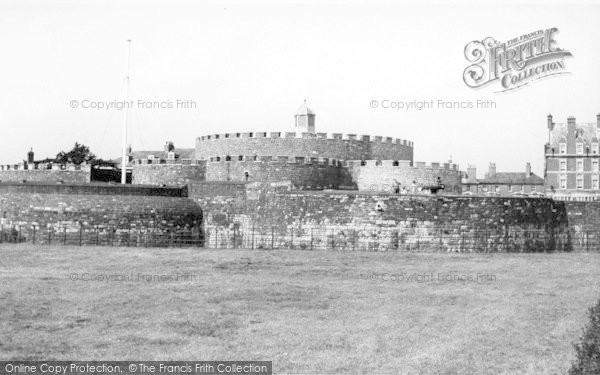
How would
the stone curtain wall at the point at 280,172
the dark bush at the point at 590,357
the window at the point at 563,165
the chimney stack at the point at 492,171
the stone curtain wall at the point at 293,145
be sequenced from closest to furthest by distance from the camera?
1. the dark bush at the point at 590,357
2. the stone curtain wall at the point at 280,172
3. the stone curtain wall at the point at 293,145
4. the window at the point at 563,165
5. the chimney stack at the point at 492,171

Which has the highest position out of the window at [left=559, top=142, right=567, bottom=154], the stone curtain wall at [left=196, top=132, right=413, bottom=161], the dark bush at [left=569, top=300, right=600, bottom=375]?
the window at [left=559, top=142, right=567, bottom=154]

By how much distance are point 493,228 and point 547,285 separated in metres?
9.66

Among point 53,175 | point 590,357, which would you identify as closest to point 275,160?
point 53,175

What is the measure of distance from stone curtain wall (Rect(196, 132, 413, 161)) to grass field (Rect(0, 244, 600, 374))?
1688cm

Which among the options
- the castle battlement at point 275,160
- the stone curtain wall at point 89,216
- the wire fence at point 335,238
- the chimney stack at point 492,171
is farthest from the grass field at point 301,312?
the chimney stack at point 492,171

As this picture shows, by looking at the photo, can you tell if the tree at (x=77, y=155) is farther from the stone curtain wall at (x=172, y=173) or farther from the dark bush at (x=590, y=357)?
the dark bush at (x=590, y=357)

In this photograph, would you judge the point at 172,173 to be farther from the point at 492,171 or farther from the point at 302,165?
the point at 492,171

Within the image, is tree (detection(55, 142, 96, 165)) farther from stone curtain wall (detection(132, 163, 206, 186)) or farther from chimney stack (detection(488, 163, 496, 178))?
chimney stack (detection(488, 163, 496, 178))

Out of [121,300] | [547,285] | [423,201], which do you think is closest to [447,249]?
[423,201]

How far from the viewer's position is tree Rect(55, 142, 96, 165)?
61750 millimetres

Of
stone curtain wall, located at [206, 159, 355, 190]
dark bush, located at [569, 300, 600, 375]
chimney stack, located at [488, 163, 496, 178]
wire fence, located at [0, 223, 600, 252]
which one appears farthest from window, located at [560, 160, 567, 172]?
dark bush, located at [569, 300, 600, 375]

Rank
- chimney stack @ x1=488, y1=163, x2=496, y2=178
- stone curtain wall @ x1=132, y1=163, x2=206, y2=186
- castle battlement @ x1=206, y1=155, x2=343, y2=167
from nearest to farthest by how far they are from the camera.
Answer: castle battlement @ x1=206, y1=155, x2=343, y2=167 < stone curtain wall @ x1=132, y1=163, x2=206, y2=186 < chimney stack @ x1=488, y1=163, x2=496, y2=178

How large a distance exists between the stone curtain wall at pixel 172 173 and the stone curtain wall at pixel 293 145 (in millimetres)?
→ 1661

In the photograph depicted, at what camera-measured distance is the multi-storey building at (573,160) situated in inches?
2361
